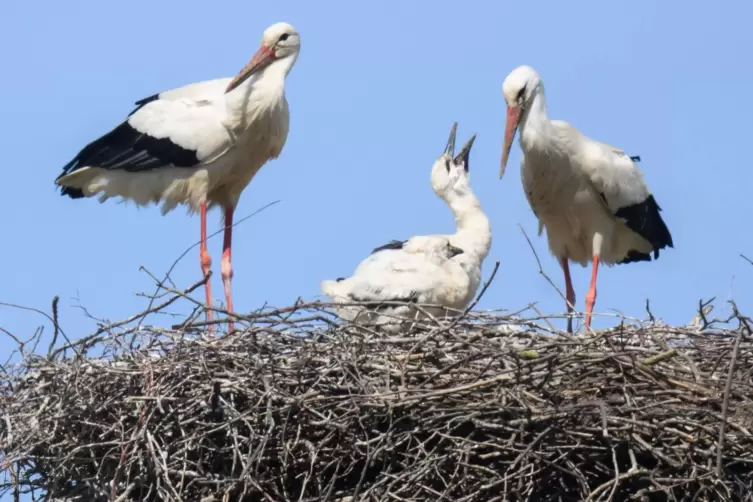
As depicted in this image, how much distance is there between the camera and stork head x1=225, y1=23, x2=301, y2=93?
28.5 feet

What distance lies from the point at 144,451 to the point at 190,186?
108 inches

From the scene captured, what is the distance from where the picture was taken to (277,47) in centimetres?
872

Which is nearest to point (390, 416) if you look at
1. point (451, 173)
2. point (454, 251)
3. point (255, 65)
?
point (454, 251)

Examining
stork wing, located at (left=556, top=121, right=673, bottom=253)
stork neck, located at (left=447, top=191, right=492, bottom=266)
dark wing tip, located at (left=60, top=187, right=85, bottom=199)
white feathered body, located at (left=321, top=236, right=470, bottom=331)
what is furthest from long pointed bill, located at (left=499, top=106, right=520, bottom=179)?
dark wing tip, located at (left=60, top=187, right=85, bottom=199)

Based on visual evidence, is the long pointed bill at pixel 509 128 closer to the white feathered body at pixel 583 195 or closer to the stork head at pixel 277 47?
the white feathered body at pixel 583 195

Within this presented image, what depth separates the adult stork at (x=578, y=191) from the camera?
331 inches

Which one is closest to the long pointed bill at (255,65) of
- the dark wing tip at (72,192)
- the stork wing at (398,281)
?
the dark wing tip at (72,192)

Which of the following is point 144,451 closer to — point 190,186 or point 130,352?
point 130,352

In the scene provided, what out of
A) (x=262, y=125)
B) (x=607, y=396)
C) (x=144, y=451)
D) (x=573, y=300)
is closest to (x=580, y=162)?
(x=573, y=300)

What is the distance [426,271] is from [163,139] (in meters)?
1.91

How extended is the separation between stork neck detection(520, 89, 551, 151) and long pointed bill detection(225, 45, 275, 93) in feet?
4.49

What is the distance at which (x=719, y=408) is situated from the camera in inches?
234

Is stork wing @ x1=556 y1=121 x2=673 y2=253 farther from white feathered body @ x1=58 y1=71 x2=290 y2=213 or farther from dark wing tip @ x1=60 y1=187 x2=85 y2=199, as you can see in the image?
dark wing tip @ x1=60 y1=187 x2=85 y2=199

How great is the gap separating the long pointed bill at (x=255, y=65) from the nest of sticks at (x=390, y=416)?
2.44m
